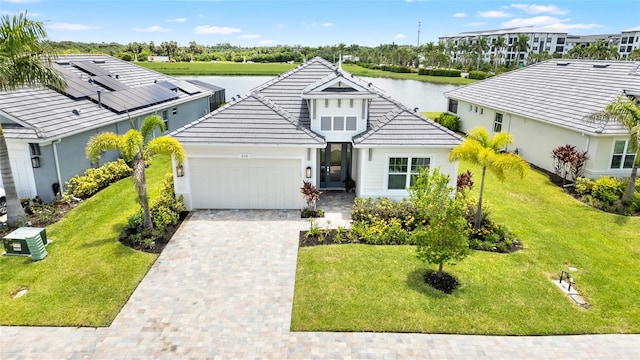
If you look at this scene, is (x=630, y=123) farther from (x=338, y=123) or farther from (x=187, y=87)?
(x=187, y=87)

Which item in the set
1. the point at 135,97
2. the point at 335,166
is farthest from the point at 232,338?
the point at 135,97

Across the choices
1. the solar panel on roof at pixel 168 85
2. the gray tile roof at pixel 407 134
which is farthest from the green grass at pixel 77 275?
the solar panel on roof at pixel 168 85

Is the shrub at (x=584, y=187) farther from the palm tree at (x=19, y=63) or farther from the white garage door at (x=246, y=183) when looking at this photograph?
the palm tree at (x=19, y=63)

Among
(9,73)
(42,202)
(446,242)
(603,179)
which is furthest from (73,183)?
(603,179)

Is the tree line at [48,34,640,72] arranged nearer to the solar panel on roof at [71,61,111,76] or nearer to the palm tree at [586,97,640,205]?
the solar panel on roof at [71,61,111,76]

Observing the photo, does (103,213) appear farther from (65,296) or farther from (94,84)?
(94,84)

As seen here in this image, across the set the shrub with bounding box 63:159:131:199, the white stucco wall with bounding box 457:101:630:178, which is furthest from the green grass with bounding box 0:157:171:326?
the white stucco wall with bounding box 457:101:630:178
